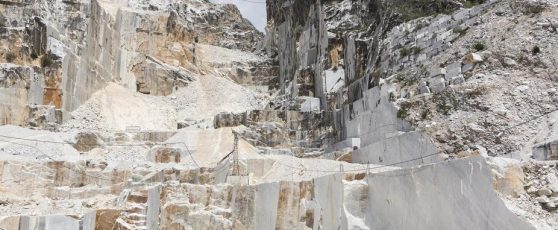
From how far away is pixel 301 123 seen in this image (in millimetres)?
34438

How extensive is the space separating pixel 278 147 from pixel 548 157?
21.7m

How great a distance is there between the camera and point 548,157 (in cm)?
1243

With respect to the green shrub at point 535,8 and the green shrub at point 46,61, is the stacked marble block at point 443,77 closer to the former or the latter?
the green shrub at point 535,8

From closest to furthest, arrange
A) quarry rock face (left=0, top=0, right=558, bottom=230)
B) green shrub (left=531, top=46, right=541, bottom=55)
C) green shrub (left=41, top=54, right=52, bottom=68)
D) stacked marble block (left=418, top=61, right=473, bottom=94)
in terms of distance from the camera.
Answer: quarry rock face (left=0, top=0, right=558, bottom=230)
green shrub (left=531, top=46, right=541, bottom=55)
stacked marble block (left=418, top=61, right=473, bottom=94)
green shrub (left=41, top=54, right=52, bottom=68)

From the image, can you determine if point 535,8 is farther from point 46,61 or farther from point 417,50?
point 46,61

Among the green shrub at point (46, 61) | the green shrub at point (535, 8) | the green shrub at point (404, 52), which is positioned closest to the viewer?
the green shrub at point (535, 8)

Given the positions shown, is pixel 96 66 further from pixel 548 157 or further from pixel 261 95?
pixel 548 157

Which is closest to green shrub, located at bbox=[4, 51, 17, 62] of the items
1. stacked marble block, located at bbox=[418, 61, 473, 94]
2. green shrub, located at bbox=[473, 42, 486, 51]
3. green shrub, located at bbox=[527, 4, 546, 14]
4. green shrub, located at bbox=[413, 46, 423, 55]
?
green shrub, located at bbox=[413, 46, 423, 55]

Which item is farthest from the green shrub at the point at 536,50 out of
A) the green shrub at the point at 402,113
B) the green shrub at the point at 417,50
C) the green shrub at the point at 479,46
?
the green shrub at the point at 417,50

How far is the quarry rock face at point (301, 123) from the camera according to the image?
12.0 m

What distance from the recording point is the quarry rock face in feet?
39.5

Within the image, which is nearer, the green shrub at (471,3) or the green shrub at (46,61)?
the green shrub at (471,3)

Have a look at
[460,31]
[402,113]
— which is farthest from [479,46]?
[402,113]

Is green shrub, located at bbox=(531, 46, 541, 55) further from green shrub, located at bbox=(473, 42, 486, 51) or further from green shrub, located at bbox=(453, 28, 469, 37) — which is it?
green shrub, located at bbox=(453, 28, 469, 37)
